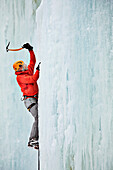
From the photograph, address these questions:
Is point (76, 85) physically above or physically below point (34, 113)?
above

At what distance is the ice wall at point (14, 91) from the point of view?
1.78 m

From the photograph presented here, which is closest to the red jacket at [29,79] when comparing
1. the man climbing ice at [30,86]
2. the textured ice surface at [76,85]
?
the man climbing ice at [30,86]

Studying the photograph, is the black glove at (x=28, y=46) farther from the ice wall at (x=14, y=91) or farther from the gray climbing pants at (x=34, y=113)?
the gray climbing pants at (x=34, y=113)

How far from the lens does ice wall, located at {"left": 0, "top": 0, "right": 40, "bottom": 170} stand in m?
1.78

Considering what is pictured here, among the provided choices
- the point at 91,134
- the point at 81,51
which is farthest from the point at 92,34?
the point at 91,134

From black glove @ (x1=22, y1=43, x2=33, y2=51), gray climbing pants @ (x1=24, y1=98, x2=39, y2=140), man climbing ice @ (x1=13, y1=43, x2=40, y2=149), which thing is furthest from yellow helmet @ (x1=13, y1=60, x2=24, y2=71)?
gray climbing pants @ (x1=24, y1=98, x2=39, y2=140)

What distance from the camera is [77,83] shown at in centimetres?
145

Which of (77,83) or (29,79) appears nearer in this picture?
(77,83)

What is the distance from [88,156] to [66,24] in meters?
0.87

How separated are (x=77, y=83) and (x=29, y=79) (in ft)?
1.44

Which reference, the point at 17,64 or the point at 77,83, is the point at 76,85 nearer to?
the point at 77,83

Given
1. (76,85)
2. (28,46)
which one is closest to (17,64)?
(28,46)

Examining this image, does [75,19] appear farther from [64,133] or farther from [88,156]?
[88,156]

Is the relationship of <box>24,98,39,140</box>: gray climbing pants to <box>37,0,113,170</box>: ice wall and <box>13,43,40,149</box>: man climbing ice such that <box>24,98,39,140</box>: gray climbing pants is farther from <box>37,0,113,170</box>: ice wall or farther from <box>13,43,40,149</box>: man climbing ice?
<box>37,0,113,170</box>: ice wall
